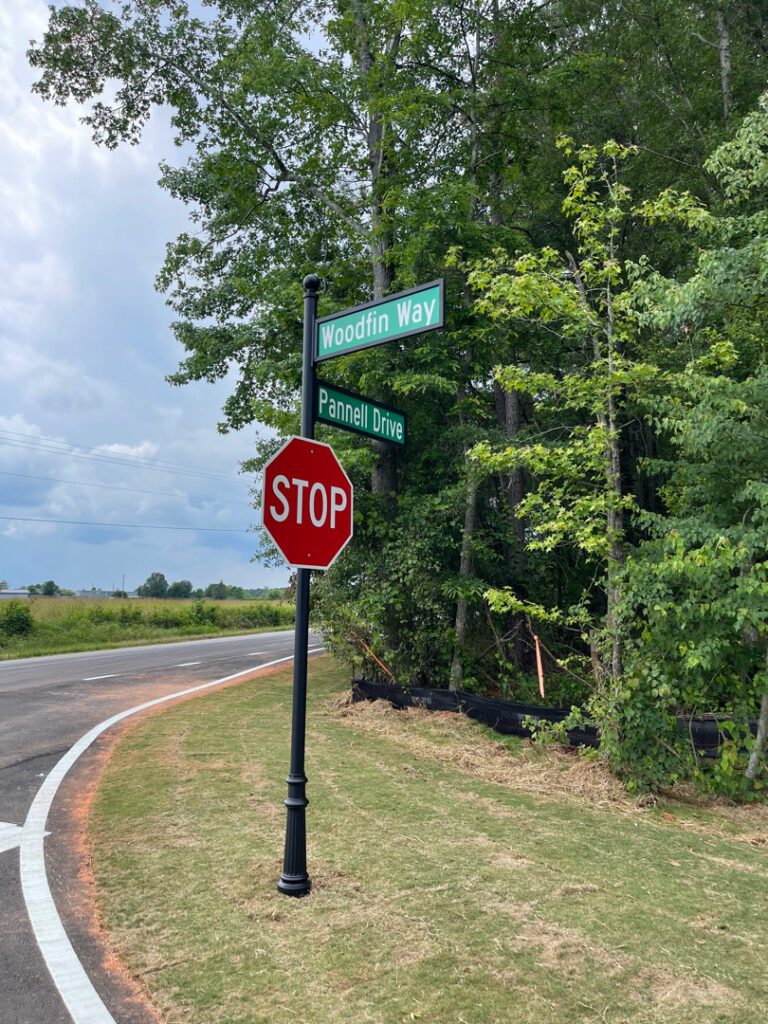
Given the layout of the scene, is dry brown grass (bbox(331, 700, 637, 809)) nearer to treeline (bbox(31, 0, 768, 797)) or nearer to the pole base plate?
treeline (bbox(31, 0, 768, 797))

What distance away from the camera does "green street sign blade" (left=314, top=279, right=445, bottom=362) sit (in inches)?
201

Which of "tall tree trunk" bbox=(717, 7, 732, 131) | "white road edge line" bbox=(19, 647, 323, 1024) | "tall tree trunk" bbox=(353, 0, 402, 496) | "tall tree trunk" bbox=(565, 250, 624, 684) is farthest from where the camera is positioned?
"tall tree trunk" bbox=(717, 7, 732, 131)

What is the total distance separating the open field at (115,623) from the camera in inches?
978

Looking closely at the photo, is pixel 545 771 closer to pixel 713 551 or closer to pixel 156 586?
pixel 713 551

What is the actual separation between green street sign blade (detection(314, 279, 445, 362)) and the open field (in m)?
18.1

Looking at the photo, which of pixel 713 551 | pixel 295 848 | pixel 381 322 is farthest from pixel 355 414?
pixel 713 551

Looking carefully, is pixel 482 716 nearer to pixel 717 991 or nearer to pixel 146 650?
pixel 717 991

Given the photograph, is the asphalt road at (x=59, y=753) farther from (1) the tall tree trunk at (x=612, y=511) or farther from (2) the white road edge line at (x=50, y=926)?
(1) the tall tree trunk at (x=612, y=511)

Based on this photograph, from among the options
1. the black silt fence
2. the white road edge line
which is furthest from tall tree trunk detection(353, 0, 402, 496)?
the white road edge line

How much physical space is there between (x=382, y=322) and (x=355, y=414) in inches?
28.9

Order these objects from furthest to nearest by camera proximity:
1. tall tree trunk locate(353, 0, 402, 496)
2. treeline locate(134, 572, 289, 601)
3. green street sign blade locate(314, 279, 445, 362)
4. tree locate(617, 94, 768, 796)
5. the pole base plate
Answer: treeline locate(134, 572, 289, 601) < tall tree trunk locate(353, 0, 402, 496) < tree locate(617, 94, 768, 796) < green street sign blade locate(314, 279, 445, 362) < the pole base plate

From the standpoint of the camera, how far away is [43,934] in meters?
4.20

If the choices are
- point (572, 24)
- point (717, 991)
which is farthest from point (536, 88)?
point (717, 991)

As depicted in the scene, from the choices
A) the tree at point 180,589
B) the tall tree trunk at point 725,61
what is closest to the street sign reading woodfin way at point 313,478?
the tall tree trunk at point 725,61
